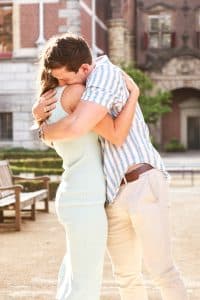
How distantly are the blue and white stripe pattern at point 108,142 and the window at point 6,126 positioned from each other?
21715mm

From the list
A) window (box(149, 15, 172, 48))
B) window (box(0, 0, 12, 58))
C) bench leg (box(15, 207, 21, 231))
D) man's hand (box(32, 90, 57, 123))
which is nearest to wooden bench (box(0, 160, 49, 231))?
bench leg (box(15, 207, 21, 231))

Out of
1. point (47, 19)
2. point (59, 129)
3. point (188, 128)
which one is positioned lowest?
point (188, 128)

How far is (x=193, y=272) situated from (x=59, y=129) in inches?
136

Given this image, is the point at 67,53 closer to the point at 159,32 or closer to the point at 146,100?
the point at 146,100

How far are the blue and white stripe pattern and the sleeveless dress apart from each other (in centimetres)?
5

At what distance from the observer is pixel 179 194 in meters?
15.5

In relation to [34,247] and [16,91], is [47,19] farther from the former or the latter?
[34,247]

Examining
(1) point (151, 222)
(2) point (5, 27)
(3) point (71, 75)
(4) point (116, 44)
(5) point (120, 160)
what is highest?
(2) point (5, 27)

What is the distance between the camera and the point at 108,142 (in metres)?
3.43

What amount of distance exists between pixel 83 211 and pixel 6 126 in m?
22.1

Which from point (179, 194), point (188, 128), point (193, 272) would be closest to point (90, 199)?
point (193, 272)

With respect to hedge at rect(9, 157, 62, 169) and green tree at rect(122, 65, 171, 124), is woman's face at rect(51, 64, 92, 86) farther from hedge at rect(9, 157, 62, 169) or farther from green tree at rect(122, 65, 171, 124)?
green tree at rect(122, 65, 171, 124)

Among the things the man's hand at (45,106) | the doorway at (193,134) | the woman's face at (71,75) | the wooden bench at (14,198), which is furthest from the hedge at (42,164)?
the doorway at (193,134)

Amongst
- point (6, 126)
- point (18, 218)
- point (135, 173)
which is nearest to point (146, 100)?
point (6, 126)
